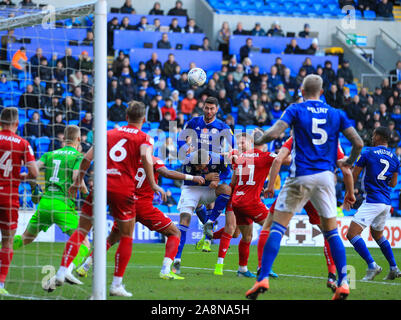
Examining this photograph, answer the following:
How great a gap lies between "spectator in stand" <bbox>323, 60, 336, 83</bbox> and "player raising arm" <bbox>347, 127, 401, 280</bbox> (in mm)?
13947

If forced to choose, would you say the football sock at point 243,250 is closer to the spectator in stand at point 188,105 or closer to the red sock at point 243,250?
the red sock at point 243,250

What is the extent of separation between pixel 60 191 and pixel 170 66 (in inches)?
558

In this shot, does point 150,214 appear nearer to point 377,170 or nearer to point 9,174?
point 9,174

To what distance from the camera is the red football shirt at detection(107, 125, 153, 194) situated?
7.87m

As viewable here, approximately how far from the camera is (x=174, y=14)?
26375 millimetres

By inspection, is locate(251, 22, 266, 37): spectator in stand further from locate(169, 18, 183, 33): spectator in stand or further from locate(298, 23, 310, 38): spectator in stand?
locate(169, 18, 183, 33): spectator in stand

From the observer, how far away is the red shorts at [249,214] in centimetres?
1053

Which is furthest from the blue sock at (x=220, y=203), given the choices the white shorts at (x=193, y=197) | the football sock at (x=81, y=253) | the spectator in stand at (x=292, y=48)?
the spectator in stand at (x=292, y=48)

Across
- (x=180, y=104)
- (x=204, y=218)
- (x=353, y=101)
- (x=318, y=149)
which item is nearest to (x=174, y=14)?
(x=180, y=104)

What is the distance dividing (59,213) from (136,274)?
5.75 feet

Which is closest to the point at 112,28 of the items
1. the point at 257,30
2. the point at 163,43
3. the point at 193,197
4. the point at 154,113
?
the point at 163,43

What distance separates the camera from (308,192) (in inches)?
302

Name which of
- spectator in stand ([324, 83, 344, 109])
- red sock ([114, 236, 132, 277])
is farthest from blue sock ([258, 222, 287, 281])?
spectator in stand ([324, 83, 344, 109])

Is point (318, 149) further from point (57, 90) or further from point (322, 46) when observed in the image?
point (322, 46)
